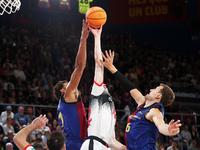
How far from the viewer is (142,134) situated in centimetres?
464

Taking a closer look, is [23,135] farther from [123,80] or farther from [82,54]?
[123,80]

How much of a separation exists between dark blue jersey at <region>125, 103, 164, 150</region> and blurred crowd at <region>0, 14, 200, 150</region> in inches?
222

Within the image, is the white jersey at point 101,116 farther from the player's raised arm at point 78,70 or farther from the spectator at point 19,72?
the spectator at point 19,72

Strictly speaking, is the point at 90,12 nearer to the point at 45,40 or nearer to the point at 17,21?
the point at 45,40

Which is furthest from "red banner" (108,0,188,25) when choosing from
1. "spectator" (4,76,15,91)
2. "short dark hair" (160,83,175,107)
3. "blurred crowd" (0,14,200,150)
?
"short dark hair" (160,83,175,107)

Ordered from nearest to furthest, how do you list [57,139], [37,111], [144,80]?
[57,139] < [37,111] < [144,80]

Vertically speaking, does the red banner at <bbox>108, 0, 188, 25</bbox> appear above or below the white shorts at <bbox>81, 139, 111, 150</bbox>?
above

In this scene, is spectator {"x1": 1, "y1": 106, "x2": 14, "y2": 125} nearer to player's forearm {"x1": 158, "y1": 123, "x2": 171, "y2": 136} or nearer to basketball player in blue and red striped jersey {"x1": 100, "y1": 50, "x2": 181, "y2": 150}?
basketball player in blue and red striped jersey {"x1": 100, "y1": 50, "x2": 181, "y2": 150}

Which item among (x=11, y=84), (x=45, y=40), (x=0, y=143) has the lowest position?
(x=0, y=143)

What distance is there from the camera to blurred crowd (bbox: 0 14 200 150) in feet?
40.4

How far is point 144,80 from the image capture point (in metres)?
16.7

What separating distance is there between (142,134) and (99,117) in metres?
0.59

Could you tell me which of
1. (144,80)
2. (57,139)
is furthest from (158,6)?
(57,139)

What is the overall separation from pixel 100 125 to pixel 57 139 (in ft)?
2.35
